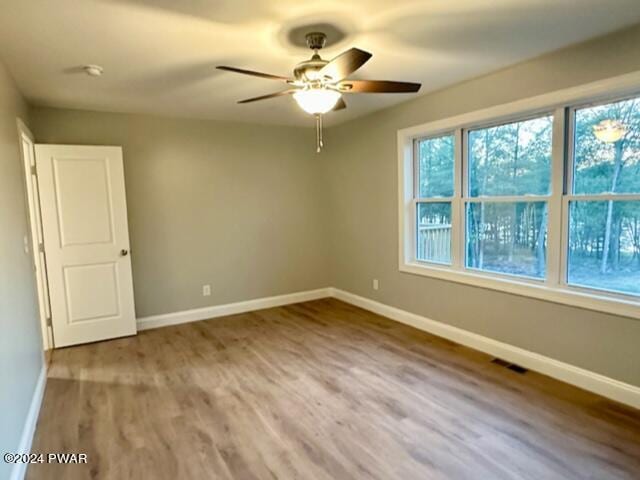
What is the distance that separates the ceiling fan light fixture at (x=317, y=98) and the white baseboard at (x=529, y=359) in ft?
8.35

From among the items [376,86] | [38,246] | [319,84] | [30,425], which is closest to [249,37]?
[319,84]

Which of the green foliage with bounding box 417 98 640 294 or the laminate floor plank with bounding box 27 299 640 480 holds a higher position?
the green foliage with bounding box 417 98 640 294

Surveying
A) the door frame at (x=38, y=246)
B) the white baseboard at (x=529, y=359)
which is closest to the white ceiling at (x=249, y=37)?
the door frame at (x=38, y=246)

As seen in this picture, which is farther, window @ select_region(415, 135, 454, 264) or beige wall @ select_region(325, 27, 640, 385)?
window @ select_region(415, 135, 454, 264)

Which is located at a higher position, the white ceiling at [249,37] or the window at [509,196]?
the white ceiling at [249,37]

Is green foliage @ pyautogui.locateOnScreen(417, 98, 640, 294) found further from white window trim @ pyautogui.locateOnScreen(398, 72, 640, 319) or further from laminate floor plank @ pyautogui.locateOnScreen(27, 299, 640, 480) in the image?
laminate floor plank @ pyautogui.locateOnScreen(27, 299, 640, 480)

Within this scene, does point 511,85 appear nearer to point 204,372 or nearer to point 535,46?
point 535,46

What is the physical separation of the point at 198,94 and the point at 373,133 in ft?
6.77

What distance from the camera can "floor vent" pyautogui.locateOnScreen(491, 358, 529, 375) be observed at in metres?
3.14

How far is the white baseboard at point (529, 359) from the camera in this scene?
2.65 m

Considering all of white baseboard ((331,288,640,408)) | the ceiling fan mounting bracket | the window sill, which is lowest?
white baseboard ((331,288,640,408))

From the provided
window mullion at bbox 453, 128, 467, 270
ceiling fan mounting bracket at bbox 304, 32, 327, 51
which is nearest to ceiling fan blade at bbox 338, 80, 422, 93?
ceiling fan mounting bracket at bbox 304, 32, 327, 51

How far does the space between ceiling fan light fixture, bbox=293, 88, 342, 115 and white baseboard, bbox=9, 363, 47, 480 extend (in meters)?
2.52

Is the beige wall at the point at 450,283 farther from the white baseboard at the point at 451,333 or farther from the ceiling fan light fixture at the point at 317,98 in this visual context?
the ceiling fan light fixture at the point at 317,98
